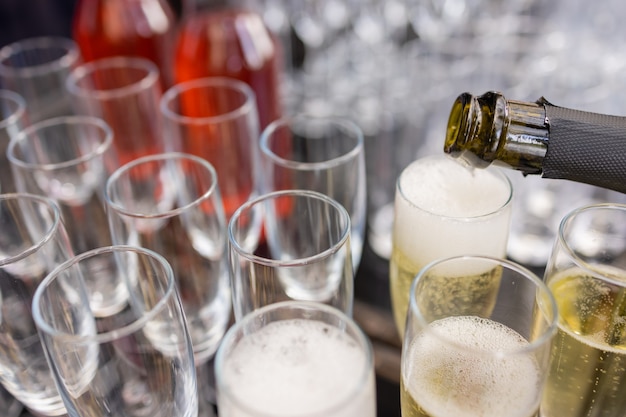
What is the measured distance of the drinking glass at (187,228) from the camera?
26.7 inches

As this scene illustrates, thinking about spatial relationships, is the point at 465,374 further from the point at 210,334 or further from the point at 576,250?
the point at 210,334

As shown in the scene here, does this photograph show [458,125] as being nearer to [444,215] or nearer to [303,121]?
[444,215]

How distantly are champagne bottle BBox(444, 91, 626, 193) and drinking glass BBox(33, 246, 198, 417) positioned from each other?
12.4 inches

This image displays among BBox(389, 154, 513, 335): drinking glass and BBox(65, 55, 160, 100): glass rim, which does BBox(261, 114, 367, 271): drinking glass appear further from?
BBox(65, 55, 160, 100): glass rim

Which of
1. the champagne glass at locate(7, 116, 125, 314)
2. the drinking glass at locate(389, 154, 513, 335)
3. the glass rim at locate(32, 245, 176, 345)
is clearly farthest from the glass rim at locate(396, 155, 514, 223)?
the champagne glass at locate(7, 116, 125, 314)

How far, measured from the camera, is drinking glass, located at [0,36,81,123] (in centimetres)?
109

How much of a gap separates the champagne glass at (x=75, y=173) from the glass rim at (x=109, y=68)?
0.06 m

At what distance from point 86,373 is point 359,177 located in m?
0.39

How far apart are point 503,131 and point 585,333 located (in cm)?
20

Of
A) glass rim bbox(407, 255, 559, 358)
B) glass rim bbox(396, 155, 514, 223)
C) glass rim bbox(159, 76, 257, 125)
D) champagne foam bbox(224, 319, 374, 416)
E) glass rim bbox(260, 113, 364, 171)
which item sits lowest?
champagne foam bbox(224, 319, 374, 416)

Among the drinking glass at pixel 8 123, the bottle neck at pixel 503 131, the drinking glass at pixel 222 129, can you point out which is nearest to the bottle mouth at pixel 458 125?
the bottle neck at pixel 503 131

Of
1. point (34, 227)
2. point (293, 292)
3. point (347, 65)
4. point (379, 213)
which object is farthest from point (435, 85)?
point (34, 227)

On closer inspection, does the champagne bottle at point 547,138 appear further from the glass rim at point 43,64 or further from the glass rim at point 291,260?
the glass rim at point 43,64

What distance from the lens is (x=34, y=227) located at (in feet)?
2.37
